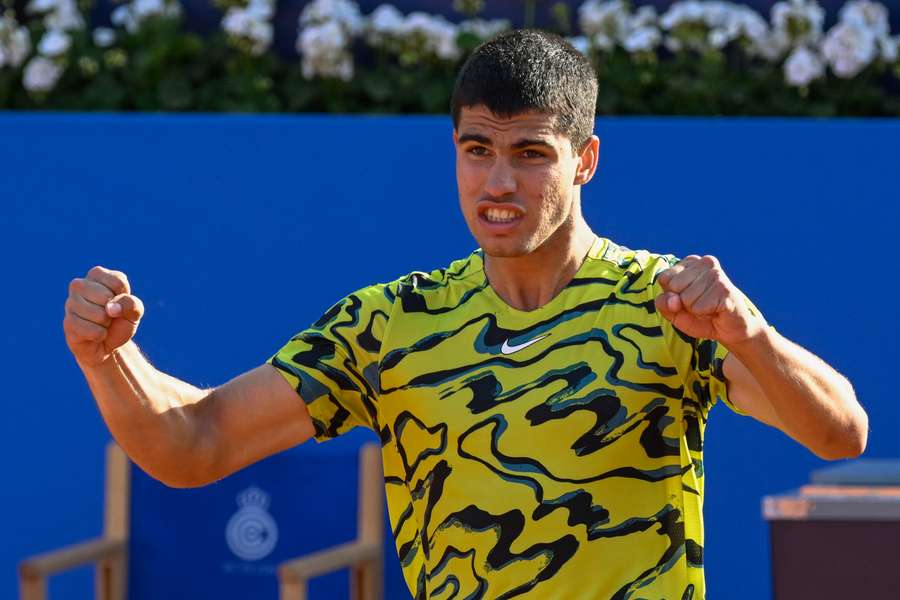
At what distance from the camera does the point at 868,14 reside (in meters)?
5.02

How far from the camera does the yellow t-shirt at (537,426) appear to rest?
2.48 metres

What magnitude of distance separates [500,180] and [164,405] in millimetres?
645

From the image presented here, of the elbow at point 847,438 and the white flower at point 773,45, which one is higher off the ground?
the white flower at point 773,45

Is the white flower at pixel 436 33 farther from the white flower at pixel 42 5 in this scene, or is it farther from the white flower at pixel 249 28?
the white flower at pixel 42 5

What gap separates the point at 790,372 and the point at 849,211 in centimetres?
222

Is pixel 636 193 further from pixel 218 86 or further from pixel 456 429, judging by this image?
pixel 456 429

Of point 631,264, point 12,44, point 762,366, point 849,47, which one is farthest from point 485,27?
point 762,366

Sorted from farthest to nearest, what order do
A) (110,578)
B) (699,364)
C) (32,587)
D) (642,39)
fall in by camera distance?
(642,39)
(110,578)
(32,587)
(699,364)

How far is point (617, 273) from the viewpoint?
265 centimetres

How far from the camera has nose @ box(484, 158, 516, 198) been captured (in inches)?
99.7

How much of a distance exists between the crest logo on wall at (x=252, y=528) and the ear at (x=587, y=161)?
2.10 metres

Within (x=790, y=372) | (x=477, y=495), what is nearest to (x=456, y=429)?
(x=477, y=495)

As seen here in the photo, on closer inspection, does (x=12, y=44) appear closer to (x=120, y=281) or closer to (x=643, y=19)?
(x=643, y=19)

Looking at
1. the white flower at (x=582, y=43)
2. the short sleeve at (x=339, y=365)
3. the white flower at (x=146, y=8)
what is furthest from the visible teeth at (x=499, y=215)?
the white flower at (x=146, y=8)
